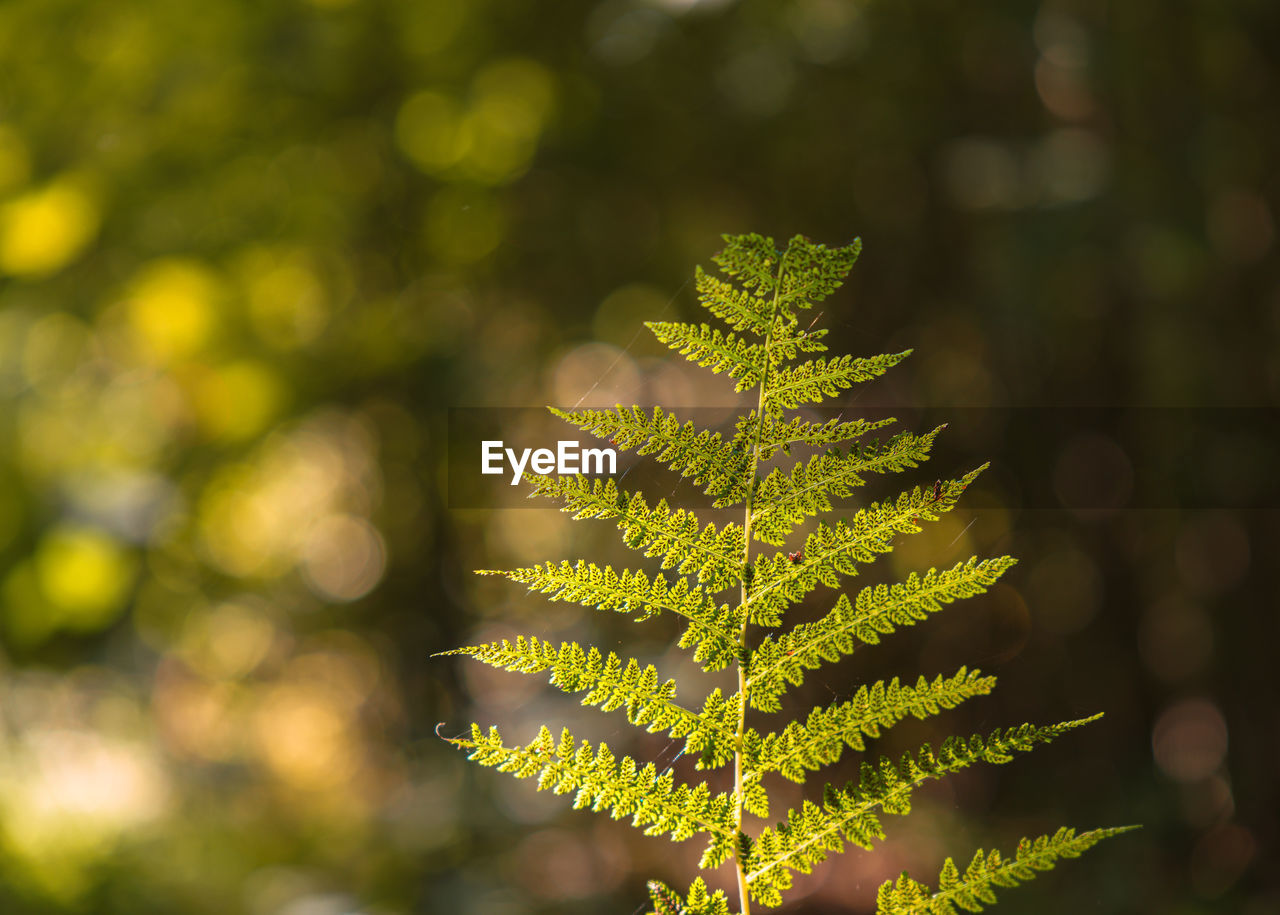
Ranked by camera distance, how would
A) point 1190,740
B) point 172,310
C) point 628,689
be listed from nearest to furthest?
point 628,689
point 172,310
point 1190,740

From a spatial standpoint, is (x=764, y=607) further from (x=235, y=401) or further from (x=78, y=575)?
(x=235, y=401)

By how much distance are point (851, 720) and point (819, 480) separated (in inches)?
3.0

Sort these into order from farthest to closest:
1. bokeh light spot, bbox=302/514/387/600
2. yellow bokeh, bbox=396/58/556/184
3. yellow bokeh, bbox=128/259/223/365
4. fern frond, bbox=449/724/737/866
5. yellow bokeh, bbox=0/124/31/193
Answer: bokeh light spot, bbox=302/514/387/600 < yellow bokeh, bbox=396/58/556/184 < yellow bokeh, bbox=128/259/223/365 < yellow bokeh, bbox=0/124/31/193 < fern frond, bbox=449/724/737/866

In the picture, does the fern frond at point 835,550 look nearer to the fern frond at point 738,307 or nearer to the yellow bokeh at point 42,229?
the fern frond at point 738,307

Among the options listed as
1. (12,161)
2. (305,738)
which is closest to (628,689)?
(12,161)

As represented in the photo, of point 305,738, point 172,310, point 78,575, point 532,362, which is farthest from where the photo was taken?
point 305,738

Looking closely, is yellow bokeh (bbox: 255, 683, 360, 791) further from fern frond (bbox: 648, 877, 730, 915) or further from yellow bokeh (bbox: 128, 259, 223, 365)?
fern frond (bbox: 648, 877, 730, 915)

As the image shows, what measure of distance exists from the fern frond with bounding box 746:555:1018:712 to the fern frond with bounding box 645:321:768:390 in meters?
0.08

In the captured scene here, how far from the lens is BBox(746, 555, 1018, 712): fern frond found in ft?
0.81

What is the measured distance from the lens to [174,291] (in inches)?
67.0

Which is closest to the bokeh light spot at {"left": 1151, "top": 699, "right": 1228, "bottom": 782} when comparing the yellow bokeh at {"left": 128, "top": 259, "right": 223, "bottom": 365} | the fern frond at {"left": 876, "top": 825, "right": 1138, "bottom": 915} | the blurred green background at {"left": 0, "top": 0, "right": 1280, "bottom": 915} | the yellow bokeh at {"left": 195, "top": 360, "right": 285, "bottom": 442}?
the blurred green background at {"left": 0, "top": 0, "right": 1280, "bottom": 915}

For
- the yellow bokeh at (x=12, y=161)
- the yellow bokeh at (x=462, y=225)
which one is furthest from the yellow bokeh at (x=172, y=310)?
the yellow bokeh at (x=462, y=225)

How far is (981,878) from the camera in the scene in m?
0.25

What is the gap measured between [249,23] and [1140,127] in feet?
6.88
